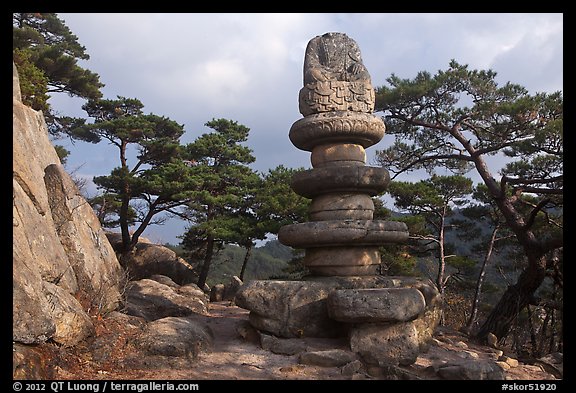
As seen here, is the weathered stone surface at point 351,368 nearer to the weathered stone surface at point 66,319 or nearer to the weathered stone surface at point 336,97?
the weathered stone surface at point 66,319

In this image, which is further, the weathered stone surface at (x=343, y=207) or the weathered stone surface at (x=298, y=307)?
the weathered stone surface at (x=343, y=207)

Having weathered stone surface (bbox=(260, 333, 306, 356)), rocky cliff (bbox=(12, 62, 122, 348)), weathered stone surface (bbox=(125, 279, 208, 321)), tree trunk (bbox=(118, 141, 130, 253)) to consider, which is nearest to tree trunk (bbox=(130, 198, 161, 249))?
tree trunk (bbox=(118, 141, 130, 253))

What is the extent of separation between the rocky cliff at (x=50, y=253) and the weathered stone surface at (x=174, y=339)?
0.76 meters

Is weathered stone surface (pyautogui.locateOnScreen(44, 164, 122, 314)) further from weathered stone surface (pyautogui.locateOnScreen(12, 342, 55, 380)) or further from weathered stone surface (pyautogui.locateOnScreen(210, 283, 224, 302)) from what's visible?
weathered stone surface (pyautogui.locateOnScreen(210, 283, 224, 302))

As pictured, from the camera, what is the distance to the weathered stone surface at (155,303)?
8.52 metres

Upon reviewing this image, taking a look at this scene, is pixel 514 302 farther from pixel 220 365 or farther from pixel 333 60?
pixel 220 365

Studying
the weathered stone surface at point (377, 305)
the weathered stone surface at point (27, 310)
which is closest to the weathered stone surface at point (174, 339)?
the weathered stone surface at point (27, 310)

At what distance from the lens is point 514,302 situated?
10.1 metres

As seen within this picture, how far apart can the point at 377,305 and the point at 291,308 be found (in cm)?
142

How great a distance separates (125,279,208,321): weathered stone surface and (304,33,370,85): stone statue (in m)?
5.53

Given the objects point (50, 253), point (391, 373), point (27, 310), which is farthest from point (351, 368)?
point (50, 253)

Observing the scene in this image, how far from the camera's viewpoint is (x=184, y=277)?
1809cm

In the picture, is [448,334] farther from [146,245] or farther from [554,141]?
[146,245]
